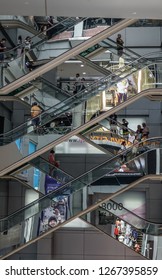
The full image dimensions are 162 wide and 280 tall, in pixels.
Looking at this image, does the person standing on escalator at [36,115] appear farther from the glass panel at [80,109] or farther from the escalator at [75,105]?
the escalator at [75,105]

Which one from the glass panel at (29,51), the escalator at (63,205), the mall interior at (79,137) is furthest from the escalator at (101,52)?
the escalator at (63,205)

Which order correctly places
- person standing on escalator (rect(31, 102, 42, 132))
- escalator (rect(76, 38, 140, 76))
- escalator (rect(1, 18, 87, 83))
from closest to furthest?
escalator (rect(1, 18, 87, 83)) < person standing on escalator (rect(31, 102, 42, 132)) < escalator (rect(76, 38, 140, 76))

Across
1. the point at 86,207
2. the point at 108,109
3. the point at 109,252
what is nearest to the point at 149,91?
the point at 108,109

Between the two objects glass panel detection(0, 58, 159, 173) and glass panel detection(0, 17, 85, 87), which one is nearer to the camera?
glass panel detection(0, 17, 85, 87)

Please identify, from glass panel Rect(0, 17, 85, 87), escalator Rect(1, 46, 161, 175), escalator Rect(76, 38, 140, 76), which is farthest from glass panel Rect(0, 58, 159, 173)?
glass panel Rect(0, 17, 85, 87)

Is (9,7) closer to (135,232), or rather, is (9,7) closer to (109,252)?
(135,232)

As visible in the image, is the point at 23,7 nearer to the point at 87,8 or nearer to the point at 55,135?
the point at 87,8

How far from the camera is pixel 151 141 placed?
12.7 meters

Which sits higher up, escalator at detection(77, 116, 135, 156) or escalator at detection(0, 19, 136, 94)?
escalator at detection(0, 19, 136, 94)

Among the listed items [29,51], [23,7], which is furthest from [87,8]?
[29,51]

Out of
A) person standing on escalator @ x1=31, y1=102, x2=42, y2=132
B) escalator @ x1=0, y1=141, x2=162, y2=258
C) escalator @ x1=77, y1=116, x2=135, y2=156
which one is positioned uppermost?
person standing on escalator @ x1=31, y1=102, x2=42, y2=132

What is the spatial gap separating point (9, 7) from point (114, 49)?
9330 mm

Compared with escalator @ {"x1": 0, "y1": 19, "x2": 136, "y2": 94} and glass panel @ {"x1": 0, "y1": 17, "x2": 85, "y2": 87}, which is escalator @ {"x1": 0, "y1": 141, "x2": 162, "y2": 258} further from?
glass panel @ {"x1": 0, "y1": 17, "x2": 85, "y2": 87}

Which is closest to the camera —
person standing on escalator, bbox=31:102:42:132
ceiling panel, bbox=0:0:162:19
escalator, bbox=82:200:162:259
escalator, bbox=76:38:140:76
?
ceiling panel, bbox=0:0:162:19
